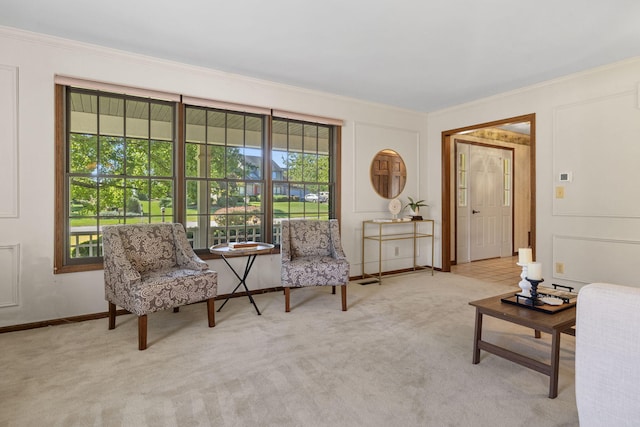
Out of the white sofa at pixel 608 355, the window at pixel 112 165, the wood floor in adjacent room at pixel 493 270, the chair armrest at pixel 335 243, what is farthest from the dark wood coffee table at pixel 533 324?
the window at pixel 112 165

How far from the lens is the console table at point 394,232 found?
5.03 meters

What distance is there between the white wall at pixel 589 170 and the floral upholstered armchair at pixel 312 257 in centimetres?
255

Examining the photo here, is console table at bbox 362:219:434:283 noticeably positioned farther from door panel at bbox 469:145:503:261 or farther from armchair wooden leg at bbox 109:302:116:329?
armchair wooden leg at bbox 109:302:116:329

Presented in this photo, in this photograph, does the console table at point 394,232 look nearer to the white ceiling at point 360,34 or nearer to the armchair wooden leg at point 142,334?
the white ceiling at point 360,34

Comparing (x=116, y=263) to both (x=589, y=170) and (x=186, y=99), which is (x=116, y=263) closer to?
(x=186, y=99)

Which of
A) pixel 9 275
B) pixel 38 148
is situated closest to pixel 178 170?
pixel 38 148

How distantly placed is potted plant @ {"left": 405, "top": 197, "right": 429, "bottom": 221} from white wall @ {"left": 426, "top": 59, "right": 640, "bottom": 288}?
5.14 feet

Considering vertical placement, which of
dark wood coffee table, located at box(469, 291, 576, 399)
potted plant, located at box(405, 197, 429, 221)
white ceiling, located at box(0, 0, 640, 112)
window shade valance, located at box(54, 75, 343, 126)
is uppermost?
white ceiling, located at box(0, 0, 640, 112)

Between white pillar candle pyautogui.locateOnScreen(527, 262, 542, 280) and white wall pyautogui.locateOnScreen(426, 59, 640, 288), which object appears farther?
white wall pyautogui.locateOnScreen(426, 59, 640, 288)

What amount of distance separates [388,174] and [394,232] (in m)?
0.88

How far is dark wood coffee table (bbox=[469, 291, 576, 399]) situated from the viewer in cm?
197

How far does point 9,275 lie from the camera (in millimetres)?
3006

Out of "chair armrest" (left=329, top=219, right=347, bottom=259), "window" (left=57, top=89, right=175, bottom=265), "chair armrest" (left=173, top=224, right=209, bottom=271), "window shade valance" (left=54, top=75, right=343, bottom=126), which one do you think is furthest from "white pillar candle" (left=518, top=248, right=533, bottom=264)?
"window" (left=57, top=89, right=175, bottom=265)

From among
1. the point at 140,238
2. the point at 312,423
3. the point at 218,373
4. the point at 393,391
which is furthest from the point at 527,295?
the point at 140,238
